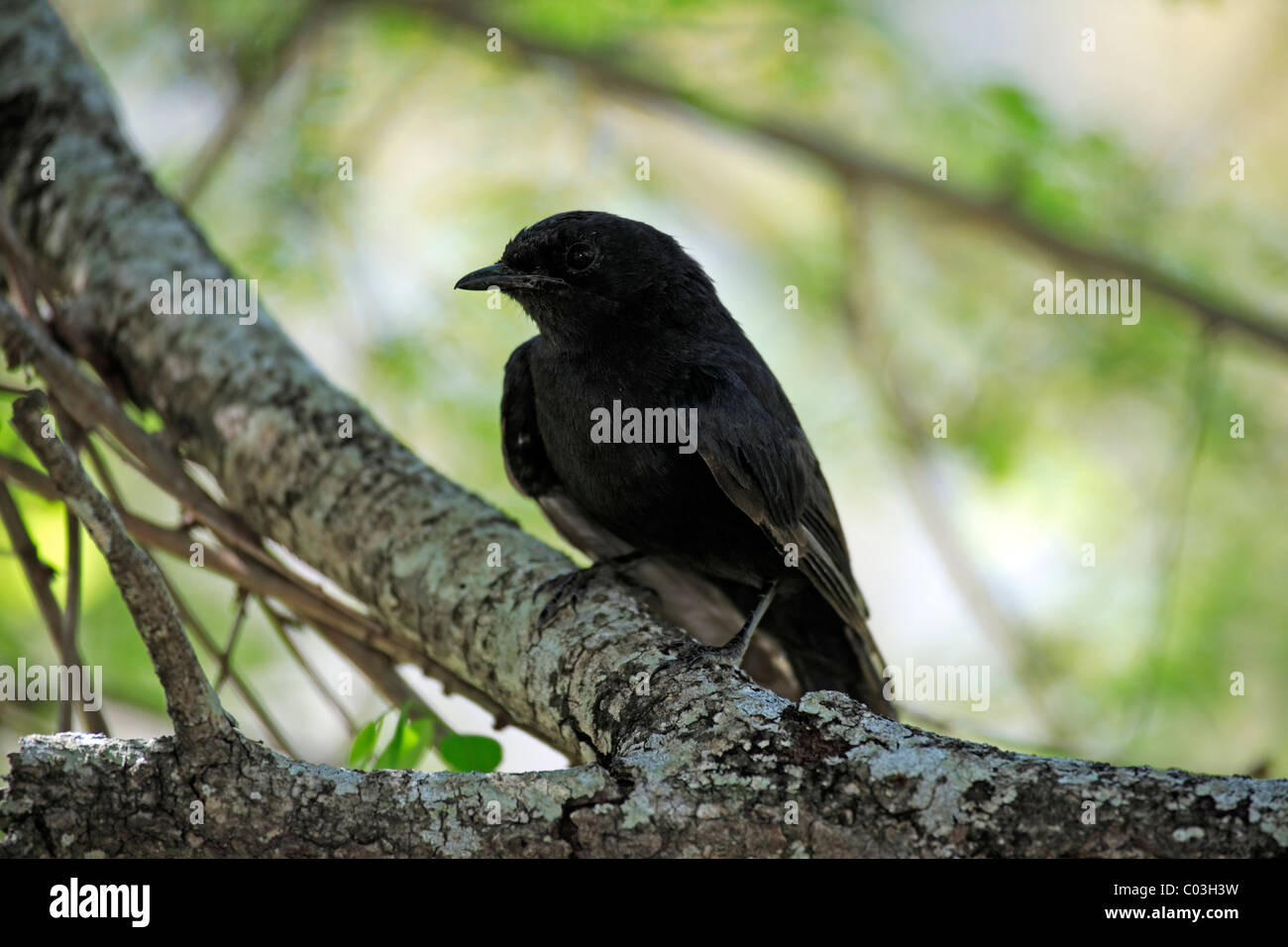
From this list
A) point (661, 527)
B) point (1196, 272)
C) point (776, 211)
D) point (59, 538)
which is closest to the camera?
point (661, 527)

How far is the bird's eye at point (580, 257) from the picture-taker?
416cm

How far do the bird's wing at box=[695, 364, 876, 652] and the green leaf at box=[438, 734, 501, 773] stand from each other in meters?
1.23

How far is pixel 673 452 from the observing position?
3822 mm

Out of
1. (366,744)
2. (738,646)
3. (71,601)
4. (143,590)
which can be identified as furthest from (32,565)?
(738,646)

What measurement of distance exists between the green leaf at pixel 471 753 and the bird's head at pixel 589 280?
168 centimetres

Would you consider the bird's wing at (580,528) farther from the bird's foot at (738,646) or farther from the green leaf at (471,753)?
the green leaf at (471,753)

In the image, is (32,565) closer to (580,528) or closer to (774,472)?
(580,528)

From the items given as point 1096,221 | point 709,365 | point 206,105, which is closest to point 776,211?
point 1096,221

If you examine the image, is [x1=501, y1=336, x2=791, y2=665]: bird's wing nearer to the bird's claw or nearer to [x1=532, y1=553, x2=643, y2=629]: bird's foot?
[x1=532, y1=553, x2=643, y2=629]: bird's foot

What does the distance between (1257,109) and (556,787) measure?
1001cm

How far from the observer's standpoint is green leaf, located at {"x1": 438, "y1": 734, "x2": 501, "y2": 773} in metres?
2.91

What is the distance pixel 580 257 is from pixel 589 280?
0.10m
